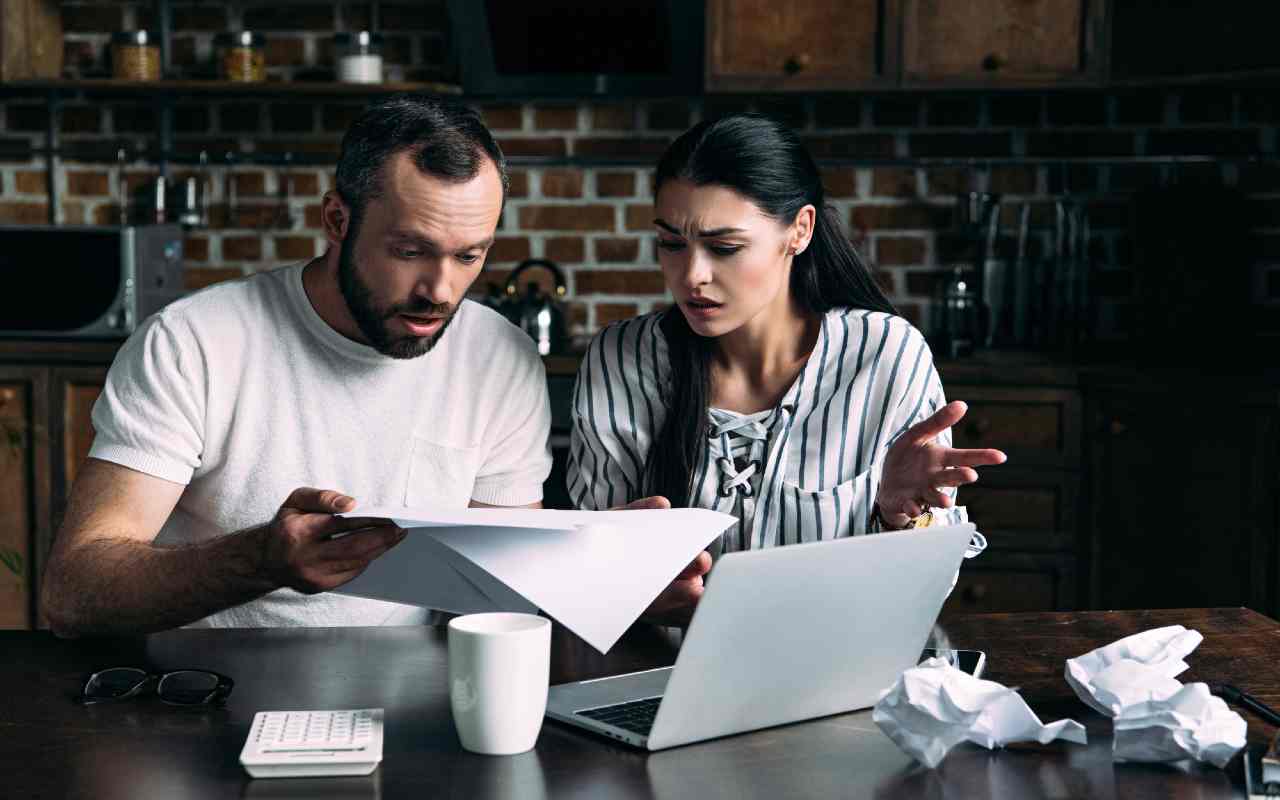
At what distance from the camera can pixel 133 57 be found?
3.51 metres

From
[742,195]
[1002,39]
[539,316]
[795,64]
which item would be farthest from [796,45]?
[742,195]

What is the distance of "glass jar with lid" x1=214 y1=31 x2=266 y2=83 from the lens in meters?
3.50

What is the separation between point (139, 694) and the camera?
4.00 feet

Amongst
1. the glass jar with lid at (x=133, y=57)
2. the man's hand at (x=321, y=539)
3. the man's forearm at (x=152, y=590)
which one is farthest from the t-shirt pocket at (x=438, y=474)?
the glass jar with lid at (x=133, y=57)

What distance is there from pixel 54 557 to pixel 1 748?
1.52 ft

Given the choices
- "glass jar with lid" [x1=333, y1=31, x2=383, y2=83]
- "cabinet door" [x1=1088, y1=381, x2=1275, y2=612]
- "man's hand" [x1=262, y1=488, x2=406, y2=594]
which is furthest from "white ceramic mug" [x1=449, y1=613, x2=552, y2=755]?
"glass jar with lid" [x1=333, y1=31, x2=383, y2=83]

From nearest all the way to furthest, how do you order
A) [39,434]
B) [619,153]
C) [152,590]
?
[152,590] < [39,434] < [619,153]

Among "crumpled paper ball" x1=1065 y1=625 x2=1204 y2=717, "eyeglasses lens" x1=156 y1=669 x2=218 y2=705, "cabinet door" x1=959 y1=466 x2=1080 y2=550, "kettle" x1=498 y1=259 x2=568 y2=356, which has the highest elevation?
"kettle" x1=498 y1=259 x2=568 y2=356

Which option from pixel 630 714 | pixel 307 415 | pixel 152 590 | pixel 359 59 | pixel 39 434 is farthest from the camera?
pixel 359 59

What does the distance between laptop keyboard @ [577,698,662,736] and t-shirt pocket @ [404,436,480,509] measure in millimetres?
616

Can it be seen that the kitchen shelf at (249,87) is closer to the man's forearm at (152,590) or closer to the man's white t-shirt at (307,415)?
the man's white t-shirt at (307,415)

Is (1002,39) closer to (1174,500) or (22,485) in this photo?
(1174,500)

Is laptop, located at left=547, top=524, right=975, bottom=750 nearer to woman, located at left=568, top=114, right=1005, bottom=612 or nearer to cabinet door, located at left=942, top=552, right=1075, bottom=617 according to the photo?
woman, located at left=568, top=114, right=1005, bottom=612

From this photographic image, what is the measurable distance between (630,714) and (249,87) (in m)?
2.65
